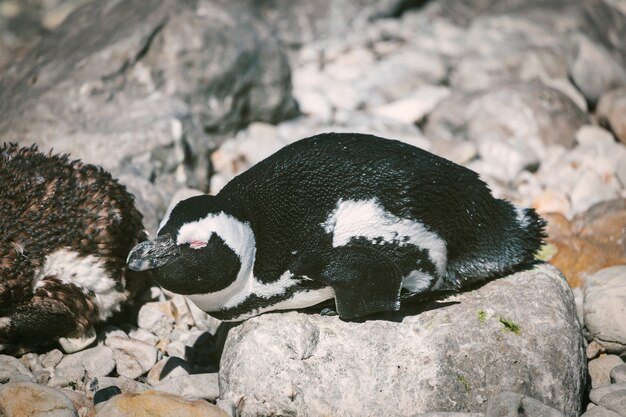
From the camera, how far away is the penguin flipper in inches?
160

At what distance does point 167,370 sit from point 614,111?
656 cm

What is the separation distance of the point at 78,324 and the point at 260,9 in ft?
26.7

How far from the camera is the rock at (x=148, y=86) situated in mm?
6434

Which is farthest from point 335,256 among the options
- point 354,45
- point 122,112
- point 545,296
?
point 354,45

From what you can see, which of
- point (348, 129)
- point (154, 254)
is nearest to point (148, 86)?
point (348, 129)

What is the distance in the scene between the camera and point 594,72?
9766mm

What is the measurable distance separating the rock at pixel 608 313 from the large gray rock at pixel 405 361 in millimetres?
598

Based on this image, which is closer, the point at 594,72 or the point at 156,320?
the point at 156,320

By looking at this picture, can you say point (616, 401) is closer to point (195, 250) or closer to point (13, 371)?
point (195, 250)

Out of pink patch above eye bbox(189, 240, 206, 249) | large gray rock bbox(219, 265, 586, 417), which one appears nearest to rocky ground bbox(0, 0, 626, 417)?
large gray rock bbox(219, 265, 586, 417)

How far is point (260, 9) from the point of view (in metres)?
11.8

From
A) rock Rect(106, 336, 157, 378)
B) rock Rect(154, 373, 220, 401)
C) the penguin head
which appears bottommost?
rock Rect(106, 336, 157, 378)

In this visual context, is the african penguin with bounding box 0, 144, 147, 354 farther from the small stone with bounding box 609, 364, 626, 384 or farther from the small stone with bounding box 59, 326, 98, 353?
the small stone with bounding box 609, 364, 626, 384

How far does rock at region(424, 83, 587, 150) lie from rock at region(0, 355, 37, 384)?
5.70 m
